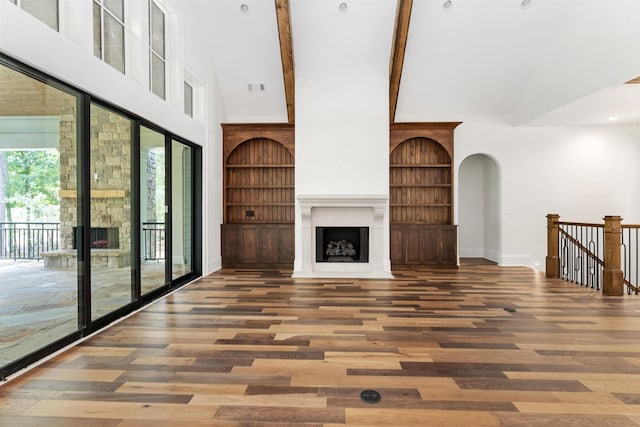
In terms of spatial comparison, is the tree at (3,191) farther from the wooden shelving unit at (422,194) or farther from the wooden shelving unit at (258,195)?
the wooden shelving unit at (422,194)

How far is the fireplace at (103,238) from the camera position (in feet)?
10.6

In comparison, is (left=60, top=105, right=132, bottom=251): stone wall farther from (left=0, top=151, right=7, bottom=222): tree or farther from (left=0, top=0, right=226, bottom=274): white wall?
(left=0, top=151, right=7, bottom=222): tree

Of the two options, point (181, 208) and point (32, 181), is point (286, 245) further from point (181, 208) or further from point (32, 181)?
point (32, 181)

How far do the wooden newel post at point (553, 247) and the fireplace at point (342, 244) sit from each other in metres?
2.97

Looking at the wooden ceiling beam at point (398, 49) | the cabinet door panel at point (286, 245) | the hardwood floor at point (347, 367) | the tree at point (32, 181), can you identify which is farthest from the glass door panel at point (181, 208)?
the wooden ceiling beam at point (398, 49)

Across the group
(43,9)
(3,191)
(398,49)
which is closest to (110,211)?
(3,191)

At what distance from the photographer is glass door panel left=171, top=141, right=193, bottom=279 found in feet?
16.6

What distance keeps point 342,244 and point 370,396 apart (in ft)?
14.3

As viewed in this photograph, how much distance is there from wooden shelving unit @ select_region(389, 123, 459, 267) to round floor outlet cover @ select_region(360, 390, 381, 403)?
4.79 metres

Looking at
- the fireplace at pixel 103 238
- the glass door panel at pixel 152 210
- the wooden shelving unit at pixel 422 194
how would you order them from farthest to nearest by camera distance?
the wooden shelving unit at pixel 422 194 → the glass door panel at pixel 152 210 → the fireplace at pixel 103 238

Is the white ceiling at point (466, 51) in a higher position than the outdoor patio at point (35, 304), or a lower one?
higher

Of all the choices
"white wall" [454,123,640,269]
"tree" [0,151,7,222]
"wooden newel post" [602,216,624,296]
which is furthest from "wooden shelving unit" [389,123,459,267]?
"tree" [0,151,7,222]

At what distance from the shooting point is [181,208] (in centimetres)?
538

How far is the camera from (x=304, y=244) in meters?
6.14
